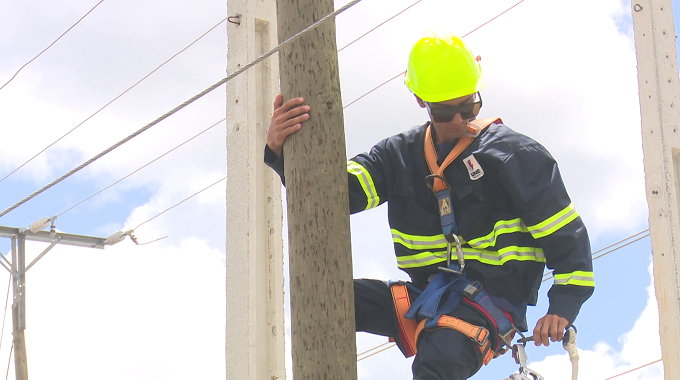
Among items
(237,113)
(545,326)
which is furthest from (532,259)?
(237,113)

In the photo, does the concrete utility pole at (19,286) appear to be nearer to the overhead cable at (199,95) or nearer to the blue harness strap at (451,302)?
the overhead cable at (199,95)

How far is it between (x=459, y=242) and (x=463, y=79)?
618 mm

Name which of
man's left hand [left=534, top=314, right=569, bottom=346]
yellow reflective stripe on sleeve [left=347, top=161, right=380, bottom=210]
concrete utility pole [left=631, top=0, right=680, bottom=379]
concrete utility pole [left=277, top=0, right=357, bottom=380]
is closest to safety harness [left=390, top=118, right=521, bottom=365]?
man's left hand [left=534, top=314, right=569, bottom=346]

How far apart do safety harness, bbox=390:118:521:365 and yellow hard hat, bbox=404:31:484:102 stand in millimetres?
164

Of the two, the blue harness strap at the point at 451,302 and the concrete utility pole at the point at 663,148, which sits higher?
the concrete utility pole at the point at 663,148

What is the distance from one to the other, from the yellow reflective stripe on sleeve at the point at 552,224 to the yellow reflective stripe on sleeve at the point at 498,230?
0.07 metres

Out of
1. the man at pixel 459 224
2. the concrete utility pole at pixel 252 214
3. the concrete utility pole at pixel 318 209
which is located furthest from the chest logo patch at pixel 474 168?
the concrete utility pole at pixel 252 214

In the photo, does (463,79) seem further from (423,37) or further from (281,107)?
(281,107)

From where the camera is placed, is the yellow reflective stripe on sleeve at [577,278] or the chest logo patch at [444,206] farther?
the chest logo patch at [444,206]

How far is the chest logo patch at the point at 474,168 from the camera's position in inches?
143

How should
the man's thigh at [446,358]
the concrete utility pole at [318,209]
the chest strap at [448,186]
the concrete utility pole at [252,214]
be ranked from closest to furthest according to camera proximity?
1. the concrete utility pole at [318,209]
2. the man's thigh at [446,358]
3. the chest strap at [448,186]
4. the concrete utility pole at [252,214]

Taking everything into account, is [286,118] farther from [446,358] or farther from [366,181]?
[446,358]

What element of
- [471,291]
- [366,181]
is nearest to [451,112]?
[366,181]

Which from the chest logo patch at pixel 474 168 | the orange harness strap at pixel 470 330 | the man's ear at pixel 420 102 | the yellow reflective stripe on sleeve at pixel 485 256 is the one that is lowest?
the orange harness strap at pixel 470 330
